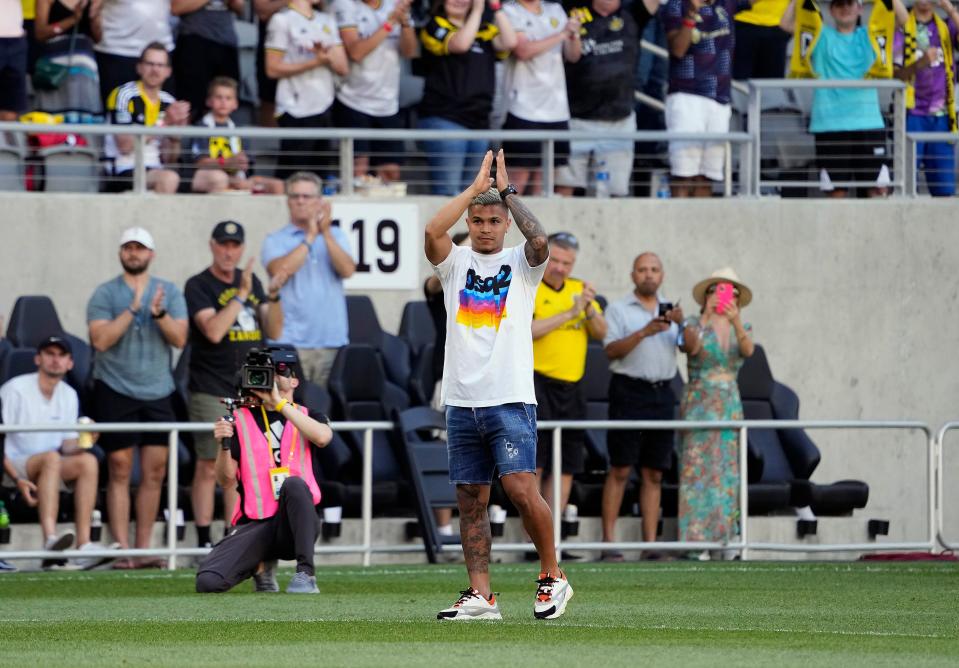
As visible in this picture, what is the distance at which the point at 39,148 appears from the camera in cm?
1711

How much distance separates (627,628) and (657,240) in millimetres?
9259

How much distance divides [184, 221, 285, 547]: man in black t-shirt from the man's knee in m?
2.67

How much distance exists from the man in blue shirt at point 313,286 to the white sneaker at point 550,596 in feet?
21.3

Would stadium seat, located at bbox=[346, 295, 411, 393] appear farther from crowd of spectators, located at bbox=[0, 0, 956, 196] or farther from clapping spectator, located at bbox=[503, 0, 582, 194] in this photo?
clapping spectator, located at bbox=[503, 0, 582, 194]

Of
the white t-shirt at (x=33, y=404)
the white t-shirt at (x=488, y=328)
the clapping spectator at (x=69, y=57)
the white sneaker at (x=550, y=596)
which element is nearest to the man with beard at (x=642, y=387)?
the white t-shirt at (x=33, y=404)

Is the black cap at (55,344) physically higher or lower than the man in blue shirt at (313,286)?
lower

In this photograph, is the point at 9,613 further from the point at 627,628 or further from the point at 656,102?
the point at 656,102

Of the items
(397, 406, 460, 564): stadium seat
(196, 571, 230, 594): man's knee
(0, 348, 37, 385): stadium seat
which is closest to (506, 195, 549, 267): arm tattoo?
(196, 571, 230, 594): man's knee

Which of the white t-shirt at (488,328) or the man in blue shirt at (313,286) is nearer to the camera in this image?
the white t-shirt at (488,328)

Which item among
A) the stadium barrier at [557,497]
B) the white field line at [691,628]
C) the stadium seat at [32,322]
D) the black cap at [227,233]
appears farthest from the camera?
the stadium seat at [32,322]

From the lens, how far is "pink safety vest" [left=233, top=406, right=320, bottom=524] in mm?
11484

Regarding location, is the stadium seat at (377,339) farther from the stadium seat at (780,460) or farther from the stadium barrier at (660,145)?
the stadium seat at (780,460)

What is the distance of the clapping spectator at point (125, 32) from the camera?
1725 cm

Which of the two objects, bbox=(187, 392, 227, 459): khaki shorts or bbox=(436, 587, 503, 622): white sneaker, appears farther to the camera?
bbox=(187, 392, 227, 459): khaki shorts
